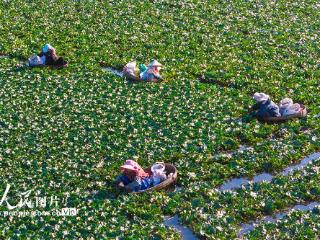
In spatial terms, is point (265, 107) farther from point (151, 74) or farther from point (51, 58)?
point (51, 58)

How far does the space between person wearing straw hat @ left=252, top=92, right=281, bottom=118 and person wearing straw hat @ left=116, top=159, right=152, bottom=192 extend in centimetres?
365

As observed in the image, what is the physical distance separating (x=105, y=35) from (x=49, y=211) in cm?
908

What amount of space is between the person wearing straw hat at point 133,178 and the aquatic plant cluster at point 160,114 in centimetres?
23

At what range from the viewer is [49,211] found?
40.7 ft

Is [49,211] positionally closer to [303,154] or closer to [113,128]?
[113,128]

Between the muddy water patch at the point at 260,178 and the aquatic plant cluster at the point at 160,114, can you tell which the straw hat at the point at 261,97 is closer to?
the aquatic plant cluster at the point at 160,114

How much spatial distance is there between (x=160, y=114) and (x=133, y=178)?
3.12 meters

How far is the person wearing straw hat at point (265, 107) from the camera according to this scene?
15.4 m

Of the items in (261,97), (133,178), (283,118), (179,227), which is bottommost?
(179,227)

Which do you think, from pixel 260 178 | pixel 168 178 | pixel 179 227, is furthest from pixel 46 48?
pixel 179 227

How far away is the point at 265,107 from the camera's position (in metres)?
15.5

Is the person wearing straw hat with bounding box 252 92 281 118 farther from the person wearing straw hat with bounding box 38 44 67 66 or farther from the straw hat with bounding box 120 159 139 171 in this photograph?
the person wearing straw hat with bounding box 38 44 67 66

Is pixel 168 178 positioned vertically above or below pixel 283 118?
below

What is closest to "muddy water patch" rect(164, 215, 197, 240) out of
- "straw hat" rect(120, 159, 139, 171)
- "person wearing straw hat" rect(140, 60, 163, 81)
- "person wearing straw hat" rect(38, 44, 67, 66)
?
"straw hat" rect(120, 159, 139, 171)
